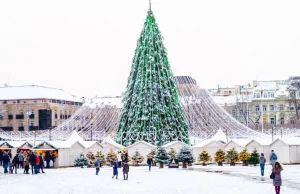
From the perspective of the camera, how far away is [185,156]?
1989 inches

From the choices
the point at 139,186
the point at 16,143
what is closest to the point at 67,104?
the point at 16,143

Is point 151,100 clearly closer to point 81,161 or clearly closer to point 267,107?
point 81,161

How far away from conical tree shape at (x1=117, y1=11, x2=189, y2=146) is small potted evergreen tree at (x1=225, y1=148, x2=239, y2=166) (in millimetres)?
5984

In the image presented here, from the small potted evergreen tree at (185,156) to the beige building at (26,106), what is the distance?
65.5 meters

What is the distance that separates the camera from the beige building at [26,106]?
115312mm

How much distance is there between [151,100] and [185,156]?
8.19m

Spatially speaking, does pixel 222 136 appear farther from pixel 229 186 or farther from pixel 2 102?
pixel 2 102

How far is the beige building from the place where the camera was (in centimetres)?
11531

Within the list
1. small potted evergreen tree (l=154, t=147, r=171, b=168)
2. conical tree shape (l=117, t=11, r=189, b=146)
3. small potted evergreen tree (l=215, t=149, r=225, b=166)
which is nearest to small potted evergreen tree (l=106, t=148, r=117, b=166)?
conical tree shape (l=117, t=11, r=189, b=146)

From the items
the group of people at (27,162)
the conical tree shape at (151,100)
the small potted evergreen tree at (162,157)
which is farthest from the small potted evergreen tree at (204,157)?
the group of people at (27,162)

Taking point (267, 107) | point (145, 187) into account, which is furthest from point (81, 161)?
point (267, 107)

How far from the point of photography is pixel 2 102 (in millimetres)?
119062

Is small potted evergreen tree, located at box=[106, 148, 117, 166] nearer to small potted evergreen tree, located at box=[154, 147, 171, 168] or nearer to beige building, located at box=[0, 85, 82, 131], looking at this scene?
small potted evergreen tree, located at box=[154, 147, 171, 168]

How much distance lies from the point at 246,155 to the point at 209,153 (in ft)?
19.8
